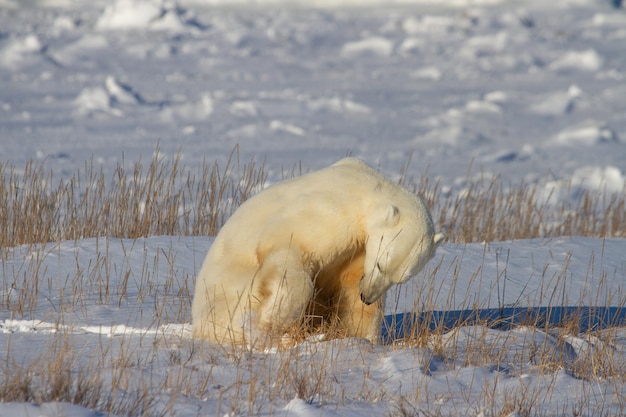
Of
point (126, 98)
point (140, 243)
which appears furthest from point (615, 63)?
point (140, 243)

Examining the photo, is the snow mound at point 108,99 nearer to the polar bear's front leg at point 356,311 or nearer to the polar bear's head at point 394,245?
the polar bear's front leg at point 356,311

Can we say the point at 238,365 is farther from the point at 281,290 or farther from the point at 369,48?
the point at 369,48

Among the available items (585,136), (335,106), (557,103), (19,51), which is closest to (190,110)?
(335,106)

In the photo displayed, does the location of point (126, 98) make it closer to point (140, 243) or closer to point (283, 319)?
point (140, 243)

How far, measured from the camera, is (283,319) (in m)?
3.35

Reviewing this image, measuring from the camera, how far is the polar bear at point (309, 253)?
10.6 ft

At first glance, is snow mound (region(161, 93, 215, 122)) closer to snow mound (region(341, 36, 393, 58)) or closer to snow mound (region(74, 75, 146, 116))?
snow mound (region(74, 75, 146, 116))

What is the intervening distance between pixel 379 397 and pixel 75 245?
3.23 m

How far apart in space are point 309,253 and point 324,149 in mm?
13843

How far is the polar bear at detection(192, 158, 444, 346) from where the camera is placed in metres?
3.24

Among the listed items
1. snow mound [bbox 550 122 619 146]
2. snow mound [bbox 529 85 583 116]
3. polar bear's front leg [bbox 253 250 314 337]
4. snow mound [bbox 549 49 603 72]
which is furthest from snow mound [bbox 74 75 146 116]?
polar bear's front leg [bbox 253 250 314 337]

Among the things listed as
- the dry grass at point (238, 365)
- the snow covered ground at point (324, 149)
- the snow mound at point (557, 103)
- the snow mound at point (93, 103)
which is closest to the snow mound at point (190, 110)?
the snow covered ground at point (324, 149)

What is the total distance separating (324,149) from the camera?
1703 cm

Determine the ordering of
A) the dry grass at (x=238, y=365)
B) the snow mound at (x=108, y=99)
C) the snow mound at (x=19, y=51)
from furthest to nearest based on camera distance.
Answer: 1. the snow mound at (x=19, y=51)
2. the snow mound at (x=108, y=99)
3. the dry grass at (x=238, y=365)
